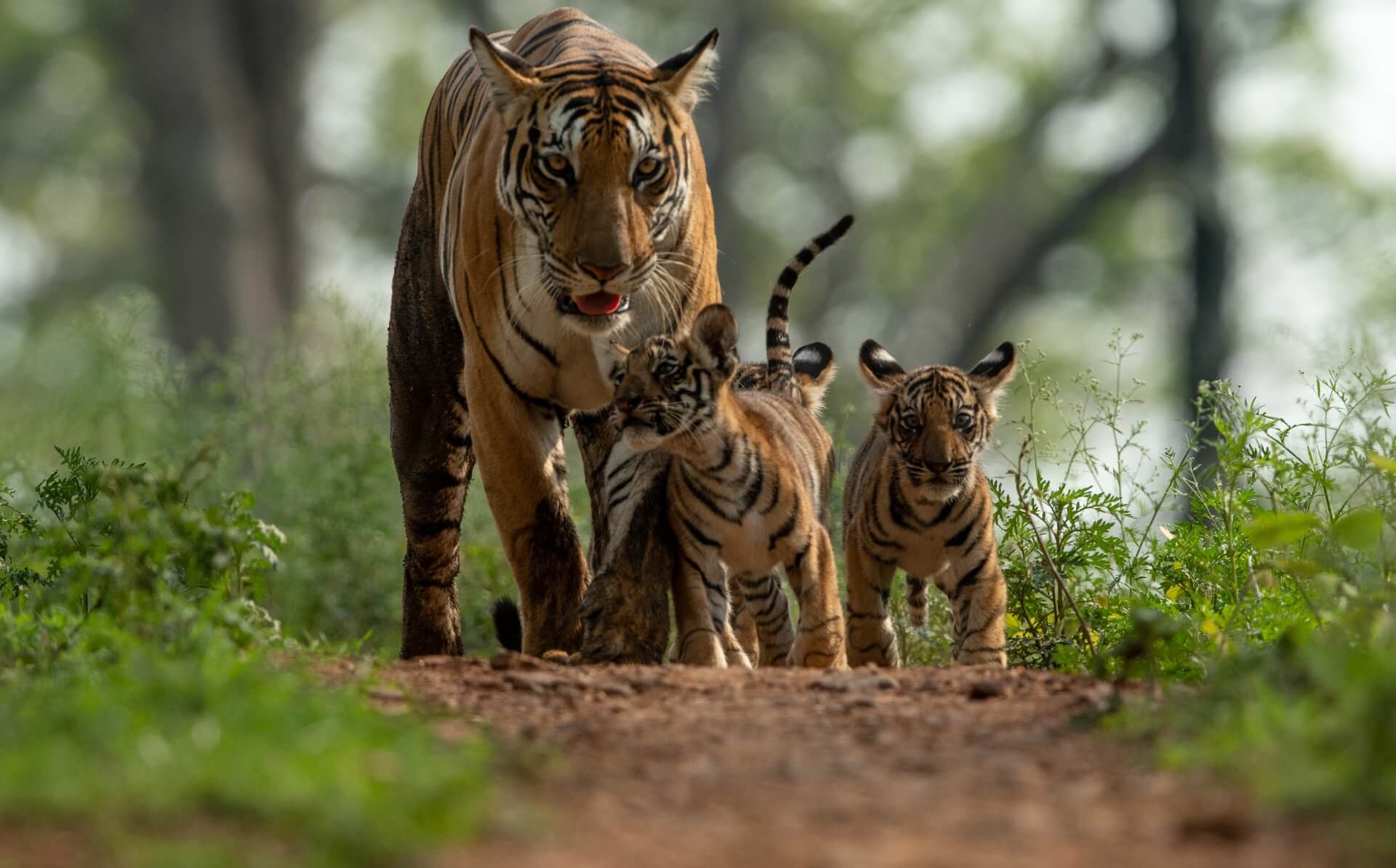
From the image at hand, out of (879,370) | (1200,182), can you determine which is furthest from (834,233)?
(1200,182)

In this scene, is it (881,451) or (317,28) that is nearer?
(881,451)

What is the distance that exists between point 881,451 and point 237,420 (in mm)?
4220

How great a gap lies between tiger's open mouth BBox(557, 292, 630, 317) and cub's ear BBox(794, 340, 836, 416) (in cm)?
169

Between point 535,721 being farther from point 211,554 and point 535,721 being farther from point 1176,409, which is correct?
point 1176,409

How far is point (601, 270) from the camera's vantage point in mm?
5309

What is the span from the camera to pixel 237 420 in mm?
9234

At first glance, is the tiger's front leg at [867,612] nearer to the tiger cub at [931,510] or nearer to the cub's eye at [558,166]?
the tiger cub at [931,510]

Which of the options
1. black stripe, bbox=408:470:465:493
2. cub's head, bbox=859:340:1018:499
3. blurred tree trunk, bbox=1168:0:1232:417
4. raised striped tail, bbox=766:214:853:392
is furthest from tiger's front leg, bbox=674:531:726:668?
blurred tree trunk, bbox=1168:0:1232:417

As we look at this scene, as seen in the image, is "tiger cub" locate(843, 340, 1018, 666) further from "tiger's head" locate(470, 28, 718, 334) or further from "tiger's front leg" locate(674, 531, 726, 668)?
"tiger's head" locate(470, 28, 718, 334)

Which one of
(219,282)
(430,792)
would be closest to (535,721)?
(430,792)

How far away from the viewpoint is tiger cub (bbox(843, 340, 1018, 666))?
18.9ft

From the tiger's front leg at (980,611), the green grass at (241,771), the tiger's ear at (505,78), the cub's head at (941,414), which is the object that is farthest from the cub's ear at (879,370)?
the green grass at (241,771)

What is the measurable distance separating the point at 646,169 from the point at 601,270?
44 cm

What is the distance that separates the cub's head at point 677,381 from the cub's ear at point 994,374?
94cm
